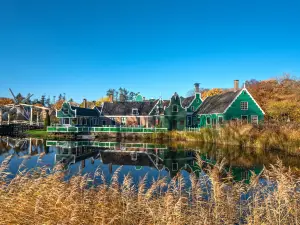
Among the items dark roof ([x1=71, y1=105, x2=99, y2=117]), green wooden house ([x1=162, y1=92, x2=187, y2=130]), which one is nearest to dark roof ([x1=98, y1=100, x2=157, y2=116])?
dark roof ([x1=71, y1=105, x2=99, y2=117])

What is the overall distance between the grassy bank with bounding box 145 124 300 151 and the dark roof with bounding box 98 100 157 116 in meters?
17.4

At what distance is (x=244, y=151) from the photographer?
22.9 meters

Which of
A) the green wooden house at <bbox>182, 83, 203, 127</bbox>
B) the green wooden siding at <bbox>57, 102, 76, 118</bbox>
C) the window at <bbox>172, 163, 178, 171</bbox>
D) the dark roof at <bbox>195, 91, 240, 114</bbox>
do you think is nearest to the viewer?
the window at <bbox>172, 163, 178, 171</bbox>

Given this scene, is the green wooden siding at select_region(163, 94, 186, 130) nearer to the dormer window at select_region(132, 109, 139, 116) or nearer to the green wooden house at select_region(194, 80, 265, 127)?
the green wooden house at select_region(194, 80, 265, 127)

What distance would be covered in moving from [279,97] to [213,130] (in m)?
20.5

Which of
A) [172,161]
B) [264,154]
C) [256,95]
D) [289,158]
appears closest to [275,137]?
[264,154]

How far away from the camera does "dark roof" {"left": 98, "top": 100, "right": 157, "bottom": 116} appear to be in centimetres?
4884

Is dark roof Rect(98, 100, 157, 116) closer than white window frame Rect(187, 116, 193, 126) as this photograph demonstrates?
No

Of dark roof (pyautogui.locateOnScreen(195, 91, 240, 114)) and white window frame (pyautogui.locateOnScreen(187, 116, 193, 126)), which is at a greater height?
dark roof (pyautogui.locateOnScreen(195, 91, 240, 114))

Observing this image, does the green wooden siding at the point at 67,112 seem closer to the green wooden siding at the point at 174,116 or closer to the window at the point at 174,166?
the green wooden siding at the point at 174,116

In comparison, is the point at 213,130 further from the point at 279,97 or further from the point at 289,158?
the point at 279,97

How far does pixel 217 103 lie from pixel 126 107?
18.3 metres

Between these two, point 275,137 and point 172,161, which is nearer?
point 172,161

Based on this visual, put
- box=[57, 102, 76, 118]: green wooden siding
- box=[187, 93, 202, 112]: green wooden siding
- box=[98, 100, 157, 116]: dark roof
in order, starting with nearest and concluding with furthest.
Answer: box=[57, 102, 76, 118]: green wooden siding < box=[187, 93, 202, 112]: green wooden siding < box=[98, 100, 157, 116]: dark roof
